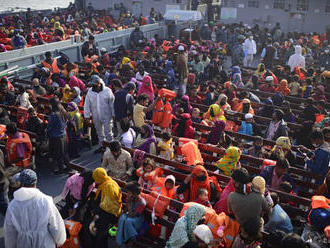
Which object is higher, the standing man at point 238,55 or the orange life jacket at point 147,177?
the standing man at point 238,55

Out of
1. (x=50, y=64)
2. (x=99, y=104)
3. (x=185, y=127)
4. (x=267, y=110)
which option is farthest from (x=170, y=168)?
(x=50, y=64)

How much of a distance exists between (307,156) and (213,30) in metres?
16.4

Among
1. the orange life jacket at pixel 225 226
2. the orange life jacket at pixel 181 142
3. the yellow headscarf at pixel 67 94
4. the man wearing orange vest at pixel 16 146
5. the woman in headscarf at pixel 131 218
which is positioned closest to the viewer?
the orange life jacket at pixel 225 226

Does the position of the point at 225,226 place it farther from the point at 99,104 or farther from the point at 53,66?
the point at 53,66

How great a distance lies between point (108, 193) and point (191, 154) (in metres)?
1.98

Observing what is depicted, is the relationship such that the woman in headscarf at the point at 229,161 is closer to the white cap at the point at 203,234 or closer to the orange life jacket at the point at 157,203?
the orange life jacket at the point at 157,203

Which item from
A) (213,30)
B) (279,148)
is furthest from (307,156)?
(213,30)

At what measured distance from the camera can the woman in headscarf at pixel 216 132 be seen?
7.09 metres

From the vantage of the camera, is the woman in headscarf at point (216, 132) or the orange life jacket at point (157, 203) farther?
the woman in headscarf at point (216, 132)

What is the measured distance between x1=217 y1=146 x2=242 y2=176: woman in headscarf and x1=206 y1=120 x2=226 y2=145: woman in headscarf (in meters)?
1.27

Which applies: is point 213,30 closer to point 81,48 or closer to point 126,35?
point 126,35

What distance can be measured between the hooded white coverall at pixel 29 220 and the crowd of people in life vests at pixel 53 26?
1128 centimetres

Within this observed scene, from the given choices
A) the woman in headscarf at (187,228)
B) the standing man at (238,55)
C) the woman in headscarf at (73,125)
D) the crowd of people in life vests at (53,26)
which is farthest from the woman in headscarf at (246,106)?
the crowd of people in life vests at (53,26)

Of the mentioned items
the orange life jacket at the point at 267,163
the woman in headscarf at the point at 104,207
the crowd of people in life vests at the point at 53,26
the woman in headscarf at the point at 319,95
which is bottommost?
the woman in headscarf at the point at 104,207
